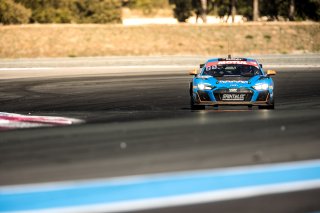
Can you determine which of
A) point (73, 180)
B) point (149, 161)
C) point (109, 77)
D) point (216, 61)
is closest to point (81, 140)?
point (149, 161)

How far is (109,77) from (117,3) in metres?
54.8

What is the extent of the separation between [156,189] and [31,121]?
273 inches

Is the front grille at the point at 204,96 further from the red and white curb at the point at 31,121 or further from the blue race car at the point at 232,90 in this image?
the red and white curb at the point at 31,121

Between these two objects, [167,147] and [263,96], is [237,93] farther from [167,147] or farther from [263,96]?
[167,147]

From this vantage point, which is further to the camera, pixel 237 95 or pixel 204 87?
pixel 204 87

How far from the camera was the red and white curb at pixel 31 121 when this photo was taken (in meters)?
12.1

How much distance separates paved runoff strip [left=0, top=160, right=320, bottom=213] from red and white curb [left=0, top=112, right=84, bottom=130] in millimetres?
5491

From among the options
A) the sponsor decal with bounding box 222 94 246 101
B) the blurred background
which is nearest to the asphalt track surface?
the sponsor decal with bounding box 222 94 246 101

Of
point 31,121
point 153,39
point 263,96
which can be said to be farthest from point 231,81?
point 153,39

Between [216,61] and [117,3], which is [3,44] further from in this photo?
[216,61]

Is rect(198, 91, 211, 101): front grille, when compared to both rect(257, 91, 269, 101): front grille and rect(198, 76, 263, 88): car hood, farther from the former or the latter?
rect(257, 91, 269, 101): front grille

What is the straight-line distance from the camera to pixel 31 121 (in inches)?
509

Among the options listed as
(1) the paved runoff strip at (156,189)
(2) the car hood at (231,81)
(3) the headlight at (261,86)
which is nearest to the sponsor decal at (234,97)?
(2) the car hood at (231,81)

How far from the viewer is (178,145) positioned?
887 centimetres
